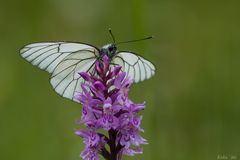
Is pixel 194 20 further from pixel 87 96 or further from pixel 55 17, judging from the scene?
pixel 87 96

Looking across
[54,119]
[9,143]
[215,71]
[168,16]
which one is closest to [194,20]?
[168,16]

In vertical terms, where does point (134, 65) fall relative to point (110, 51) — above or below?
below

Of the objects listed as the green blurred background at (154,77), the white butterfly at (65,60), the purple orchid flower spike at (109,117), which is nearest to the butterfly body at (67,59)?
the white butterfly at (65,60)

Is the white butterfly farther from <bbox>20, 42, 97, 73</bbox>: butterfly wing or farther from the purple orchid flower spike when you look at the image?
the purple orchid flower spike

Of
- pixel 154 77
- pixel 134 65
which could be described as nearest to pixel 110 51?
pixel 134 65

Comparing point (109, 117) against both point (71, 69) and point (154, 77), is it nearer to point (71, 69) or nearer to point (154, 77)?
point (71, 69)

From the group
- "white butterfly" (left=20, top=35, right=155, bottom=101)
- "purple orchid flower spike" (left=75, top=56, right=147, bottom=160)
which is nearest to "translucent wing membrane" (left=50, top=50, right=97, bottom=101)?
"white butterfly" (left=20, top=35, right=155, bottom=101)
